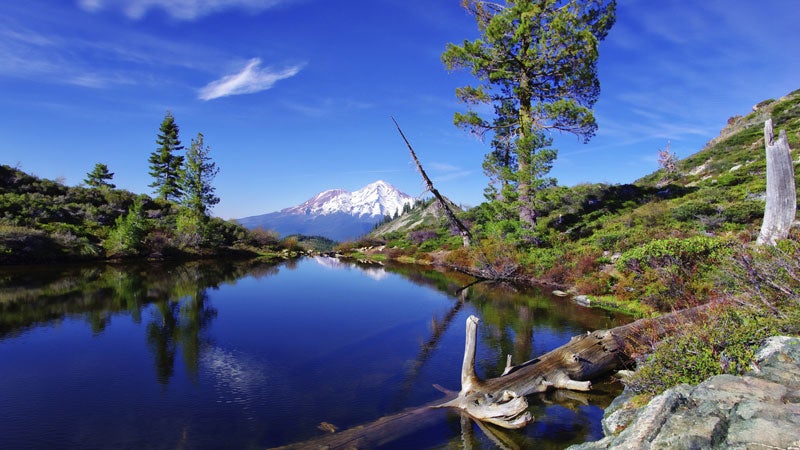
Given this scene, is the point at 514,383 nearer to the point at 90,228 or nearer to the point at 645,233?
the point at 645,233

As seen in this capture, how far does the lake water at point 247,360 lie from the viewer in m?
9.38

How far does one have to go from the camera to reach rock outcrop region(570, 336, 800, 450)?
459cm

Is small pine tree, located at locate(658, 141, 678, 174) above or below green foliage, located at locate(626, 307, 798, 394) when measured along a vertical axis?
above

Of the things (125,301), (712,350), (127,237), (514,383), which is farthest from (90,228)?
(712,350)

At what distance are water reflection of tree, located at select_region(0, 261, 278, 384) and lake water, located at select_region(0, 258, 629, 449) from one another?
103 millimetres

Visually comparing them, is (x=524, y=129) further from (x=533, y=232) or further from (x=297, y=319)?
(x=297, y=319)

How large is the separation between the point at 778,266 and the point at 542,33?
27.1 metres

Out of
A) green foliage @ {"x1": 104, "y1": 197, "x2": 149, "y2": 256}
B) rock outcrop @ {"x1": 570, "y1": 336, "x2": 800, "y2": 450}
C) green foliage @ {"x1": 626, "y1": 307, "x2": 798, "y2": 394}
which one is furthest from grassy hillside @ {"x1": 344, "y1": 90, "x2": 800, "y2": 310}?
green foliage @ {"x1": 104, "y1": 197, "x2": 149, "y2": 256}

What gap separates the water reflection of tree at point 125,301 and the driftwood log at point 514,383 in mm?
6614

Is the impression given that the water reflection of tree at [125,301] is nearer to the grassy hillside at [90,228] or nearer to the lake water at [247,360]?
A: the lake water at [247,360]

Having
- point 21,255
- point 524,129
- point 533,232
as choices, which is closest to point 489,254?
point 533,232

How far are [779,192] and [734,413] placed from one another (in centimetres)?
1525

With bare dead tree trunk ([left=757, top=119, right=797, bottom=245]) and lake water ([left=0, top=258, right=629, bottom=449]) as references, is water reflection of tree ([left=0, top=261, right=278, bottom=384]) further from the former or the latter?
bare dead tree trunk ([left=757, top=119, right=797, bottom=245])

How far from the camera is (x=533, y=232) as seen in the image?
3256 centimetres
